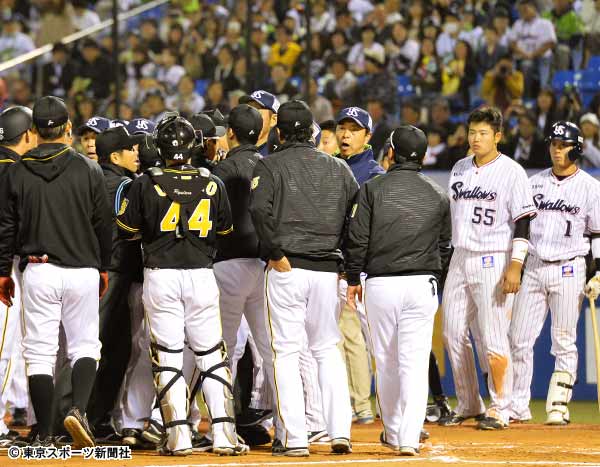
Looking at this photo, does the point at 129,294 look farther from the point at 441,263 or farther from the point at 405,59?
the point at 405,59

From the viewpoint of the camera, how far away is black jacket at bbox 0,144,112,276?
21.9 feet

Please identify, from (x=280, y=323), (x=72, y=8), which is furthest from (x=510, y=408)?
(x=72, y=8)

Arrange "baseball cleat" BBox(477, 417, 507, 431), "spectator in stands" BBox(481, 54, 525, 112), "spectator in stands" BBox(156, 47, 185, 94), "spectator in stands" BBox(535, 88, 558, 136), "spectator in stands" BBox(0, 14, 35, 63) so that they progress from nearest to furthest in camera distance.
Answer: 1. "baseball cleat" BBox(477, 417, 507, 431)
2. "spectator in stands" BBox(535, 88, 558, 136)
3. "spectator in stands" BBox(481, 54, 525, 112)
4. "spectator in stands" BBox(156, 47, 185, 94)
5. "spectator in stands" BBox(0, 14, 35, 63)

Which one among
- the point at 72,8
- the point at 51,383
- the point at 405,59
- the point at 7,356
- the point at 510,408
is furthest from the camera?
the point at 72,8

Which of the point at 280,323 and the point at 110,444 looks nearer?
the point at 280,323

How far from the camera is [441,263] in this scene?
713cm

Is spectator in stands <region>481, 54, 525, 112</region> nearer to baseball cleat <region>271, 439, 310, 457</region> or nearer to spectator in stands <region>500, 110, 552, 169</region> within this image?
spectator in stands <region>500, 110, 552, 169</region>

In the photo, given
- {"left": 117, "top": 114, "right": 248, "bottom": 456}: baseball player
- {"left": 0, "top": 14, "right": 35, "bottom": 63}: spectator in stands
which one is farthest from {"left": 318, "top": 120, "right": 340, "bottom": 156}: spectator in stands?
{"left": 0, "top": 14, "right": 35, "bottom": 63}: spectator in stands

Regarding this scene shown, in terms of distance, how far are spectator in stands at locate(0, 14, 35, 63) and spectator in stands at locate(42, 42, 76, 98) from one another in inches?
72.8

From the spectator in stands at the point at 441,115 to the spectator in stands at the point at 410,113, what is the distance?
0.54 ft

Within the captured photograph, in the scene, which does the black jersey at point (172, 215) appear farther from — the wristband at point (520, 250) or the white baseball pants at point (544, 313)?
the white baseball pants at point (544, 313)

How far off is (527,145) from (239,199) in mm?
6576

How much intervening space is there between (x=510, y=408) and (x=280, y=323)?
296 cm

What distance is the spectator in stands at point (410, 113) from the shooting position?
14.0 m
